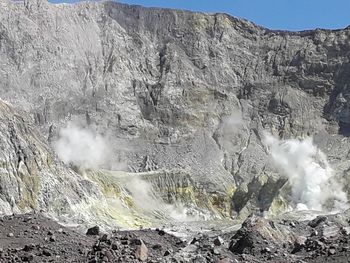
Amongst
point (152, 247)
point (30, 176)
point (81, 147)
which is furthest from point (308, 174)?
point (152, 247)

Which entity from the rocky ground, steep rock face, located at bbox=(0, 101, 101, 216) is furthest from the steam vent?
the rocky ground

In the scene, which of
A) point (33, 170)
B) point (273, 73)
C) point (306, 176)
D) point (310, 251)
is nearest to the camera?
point (310, 251)

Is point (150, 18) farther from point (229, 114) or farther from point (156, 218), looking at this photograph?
point (156, 218)

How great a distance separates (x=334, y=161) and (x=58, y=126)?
27434mm

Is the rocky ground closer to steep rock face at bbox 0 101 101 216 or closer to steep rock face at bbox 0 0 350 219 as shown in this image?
steep rock face at bbox 0 101 101 216

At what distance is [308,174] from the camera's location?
71.2m

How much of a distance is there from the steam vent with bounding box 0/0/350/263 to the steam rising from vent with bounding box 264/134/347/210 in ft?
0.53

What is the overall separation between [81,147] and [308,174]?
21464mm

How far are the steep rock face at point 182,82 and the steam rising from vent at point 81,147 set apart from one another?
1.73 metres

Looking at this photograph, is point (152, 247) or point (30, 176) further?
point (30, 176)

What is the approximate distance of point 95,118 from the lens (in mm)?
77750

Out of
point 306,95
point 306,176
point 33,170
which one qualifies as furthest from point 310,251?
point 306,95

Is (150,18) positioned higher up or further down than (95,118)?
higher up

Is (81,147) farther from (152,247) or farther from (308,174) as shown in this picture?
(152,247)
